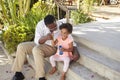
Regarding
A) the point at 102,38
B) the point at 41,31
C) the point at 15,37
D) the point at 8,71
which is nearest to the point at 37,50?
the point at 41,31

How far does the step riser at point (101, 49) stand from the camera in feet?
14.1

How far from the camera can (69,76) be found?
14.9ft

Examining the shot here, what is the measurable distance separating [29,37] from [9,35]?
1.50 feet

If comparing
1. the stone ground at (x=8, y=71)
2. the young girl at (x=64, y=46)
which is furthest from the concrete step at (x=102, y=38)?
the stone ground at (x=8, y=71)

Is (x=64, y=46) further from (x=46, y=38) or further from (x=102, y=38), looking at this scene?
(x=102, y=38)

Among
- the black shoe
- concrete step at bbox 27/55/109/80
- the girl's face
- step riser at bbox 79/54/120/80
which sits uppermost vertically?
the girl's face

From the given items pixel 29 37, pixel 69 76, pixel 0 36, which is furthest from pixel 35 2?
pixel 69 76

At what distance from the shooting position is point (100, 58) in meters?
4.46

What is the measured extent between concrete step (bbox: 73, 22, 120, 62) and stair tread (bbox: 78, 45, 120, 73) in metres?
0.06

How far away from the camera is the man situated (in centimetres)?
468

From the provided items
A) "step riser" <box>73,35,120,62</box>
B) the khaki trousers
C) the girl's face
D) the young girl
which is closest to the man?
the khaki trousers

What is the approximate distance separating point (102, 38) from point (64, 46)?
984 millimetres

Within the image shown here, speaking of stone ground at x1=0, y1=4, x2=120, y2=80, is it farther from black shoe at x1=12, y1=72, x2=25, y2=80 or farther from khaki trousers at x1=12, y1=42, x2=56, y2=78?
khaki trousers at x1=12, y1=42, x2=56, y2=78

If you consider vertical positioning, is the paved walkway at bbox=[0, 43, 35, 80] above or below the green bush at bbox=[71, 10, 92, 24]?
below
